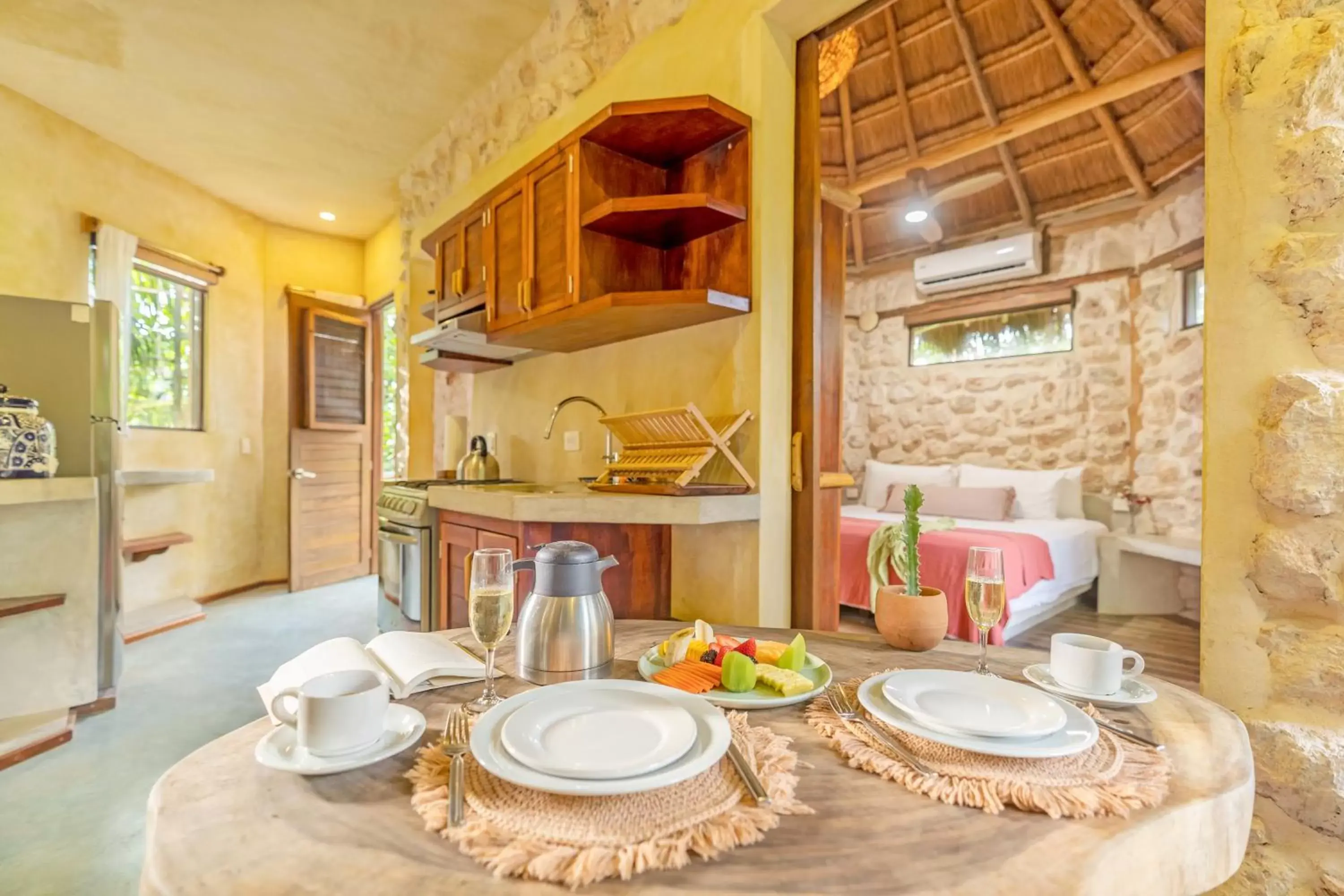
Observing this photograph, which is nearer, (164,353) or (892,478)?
(164,353)

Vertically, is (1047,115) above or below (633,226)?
above

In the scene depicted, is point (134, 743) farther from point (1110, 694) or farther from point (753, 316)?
point (1110, 694)

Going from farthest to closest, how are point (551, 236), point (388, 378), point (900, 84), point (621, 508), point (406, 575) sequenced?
point (388, 378)
point (900, 84)
point (406, 575)
point (551, 236)
point (621, 508)

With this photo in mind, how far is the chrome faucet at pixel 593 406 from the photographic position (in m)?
2.64

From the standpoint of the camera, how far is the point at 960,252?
5.29m

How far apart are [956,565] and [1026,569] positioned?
18.7 inches

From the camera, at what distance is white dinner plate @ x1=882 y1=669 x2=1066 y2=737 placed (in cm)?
70

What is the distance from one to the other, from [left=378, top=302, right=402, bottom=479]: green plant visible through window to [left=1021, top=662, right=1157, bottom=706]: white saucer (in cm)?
551

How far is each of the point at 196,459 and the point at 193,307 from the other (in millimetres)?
1110

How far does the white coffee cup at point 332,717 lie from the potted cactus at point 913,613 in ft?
2.60

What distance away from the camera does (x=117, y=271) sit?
12.4ft

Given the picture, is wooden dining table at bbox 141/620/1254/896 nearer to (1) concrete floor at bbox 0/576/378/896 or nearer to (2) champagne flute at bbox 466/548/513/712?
(2) champagne flute at bbox 466/548/513/712

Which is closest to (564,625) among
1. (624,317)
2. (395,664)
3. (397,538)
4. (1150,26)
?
(395,664)

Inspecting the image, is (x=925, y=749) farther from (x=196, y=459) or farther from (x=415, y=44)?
(x=196, y=459)
